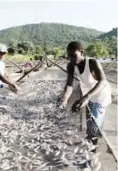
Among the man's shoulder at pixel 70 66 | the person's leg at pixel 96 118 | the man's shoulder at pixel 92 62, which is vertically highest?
the man's shoulder at pixel 92 62

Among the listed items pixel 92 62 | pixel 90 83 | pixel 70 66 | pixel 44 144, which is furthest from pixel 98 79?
pixel 44 144

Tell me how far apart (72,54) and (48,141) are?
152cm

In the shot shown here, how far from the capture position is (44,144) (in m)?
5.91

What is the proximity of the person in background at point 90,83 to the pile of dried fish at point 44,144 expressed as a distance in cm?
41

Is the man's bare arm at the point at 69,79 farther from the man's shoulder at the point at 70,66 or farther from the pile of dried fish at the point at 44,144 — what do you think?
the pile of dried fish at the point at 44,144

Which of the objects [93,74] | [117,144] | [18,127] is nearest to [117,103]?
[117,144]

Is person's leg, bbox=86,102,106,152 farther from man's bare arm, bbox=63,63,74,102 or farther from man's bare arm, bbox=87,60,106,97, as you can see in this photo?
man's bare arm, bbox=87,60,106,97

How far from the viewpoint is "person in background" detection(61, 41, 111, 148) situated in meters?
5.61

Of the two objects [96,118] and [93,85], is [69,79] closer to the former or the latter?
[93,85]

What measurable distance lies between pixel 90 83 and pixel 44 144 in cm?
127

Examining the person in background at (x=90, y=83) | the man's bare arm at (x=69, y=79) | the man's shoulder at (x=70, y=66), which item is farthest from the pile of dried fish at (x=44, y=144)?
the man's shoulder at (x=70, y=66)

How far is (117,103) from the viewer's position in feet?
60.1

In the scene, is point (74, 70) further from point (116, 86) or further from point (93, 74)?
point (116, 86)

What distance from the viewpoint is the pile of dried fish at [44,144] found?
4809 millimetres
